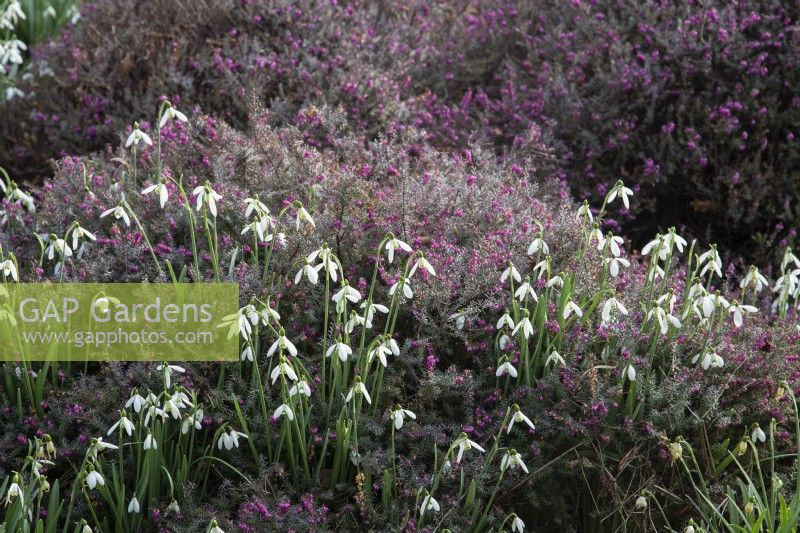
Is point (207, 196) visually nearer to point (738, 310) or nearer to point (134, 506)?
point (134, 506)

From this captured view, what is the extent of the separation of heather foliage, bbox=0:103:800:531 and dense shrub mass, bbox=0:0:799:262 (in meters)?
1.23

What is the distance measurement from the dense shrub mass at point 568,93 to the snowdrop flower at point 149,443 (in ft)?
7.62

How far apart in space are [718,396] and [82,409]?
1987 mm

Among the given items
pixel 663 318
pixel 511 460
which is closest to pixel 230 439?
pixel 511 460

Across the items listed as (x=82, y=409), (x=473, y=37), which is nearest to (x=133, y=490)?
(x=82, y=409)

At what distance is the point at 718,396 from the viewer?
3113 mm

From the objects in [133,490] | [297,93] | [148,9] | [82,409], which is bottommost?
[133,490]

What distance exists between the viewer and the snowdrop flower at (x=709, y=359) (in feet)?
10.1

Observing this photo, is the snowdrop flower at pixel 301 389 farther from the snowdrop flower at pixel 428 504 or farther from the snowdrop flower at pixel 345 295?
the snowdrop flower at pixel 428 504

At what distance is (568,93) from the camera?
5.07 m

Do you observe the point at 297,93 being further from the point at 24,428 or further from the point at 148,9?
the point at 24,428

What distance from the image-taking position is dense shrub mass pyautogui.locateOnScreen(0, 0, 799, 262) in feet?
16.1

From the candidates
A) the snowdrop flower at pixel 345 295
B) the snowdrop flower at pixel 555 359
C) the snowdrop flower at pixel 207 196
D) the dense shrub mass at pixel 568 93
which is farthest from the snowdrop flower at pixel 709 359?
the dense shrub mass at pixel 568 93

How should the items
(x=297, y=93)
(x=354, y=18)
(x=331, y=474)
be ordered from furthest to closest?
(x=354, y=18)
(x=297, y=93)
(x=331, y=474)
